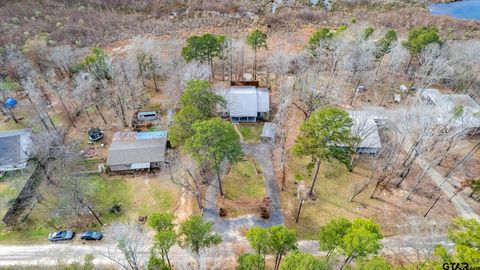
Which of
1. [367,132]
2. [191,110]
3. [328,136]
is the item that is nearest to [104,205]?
[191,110]

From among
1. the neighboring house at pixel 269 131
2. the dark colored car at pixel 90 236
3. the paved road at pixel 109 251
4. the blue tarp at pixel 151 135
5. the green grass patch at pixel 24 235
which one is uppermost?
the blue tarp at pixel 151 135

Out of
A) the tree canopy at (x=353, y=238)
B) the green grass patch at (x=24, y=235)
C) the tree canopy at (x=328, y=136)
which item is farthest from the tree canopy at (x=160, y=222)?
the green grass patch at (x=24, y=235)

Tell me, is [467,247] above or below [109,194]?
above

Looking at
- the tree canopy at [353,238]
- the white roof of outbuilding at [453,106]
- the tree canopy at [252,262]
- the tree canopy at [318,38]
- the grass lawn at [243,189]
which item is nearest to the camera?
the tree canopy at [353,238]

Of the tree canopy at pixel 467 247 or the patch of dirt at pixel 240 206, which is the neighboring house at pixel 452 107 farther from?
the patch of dirt at pixel 240 206

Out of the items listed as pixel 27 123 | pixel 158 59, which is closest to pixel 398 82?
pixel 158 59

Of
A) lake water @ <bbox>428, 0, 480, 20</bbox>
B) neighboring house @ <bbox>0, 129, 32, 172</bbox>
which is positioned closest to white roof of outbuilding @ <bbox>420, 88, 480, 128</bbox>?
lake water @ <bbox>428, 0, 480, 20</bbox>

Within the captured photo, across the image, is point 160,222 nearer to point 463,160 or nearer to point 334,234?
point 334,234
